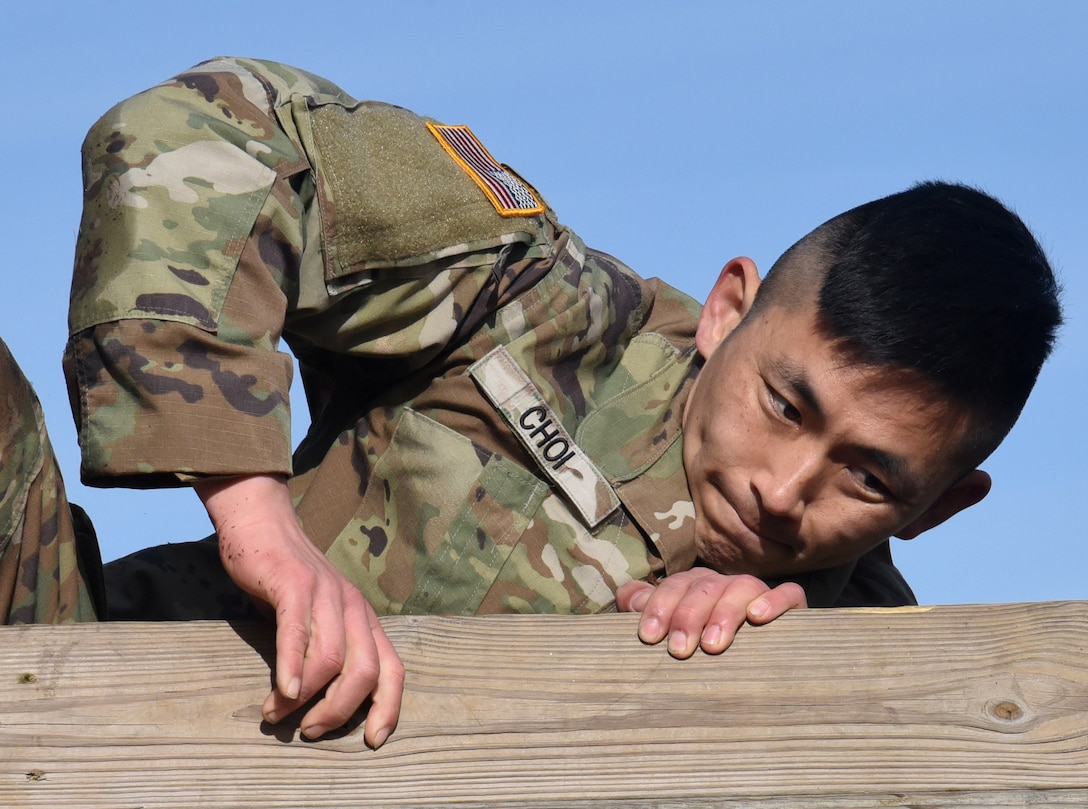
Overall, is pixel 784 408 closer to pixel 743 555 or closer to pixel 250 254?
pixel 743 555

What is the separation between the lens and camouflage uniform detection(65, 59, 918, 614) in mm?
1769

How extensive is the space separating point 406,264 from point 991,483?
1445 millimetres

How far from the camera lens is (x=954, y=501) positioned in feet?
9.18

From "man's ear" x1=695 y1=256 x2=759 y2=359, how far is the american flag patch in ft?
1.67

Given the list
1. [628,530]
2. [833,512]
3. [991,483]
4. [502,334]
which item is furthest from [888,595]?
[502,334]

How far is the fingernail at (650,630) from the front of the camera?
1.66m

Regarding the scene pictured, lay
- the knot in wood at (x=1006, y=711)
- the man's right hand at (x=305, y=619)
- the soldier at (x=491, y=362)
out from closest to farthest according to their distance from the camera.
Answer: the man's right hand at (x=305, y=619) → the knot in wood at (x=1006, y=711) → the soldier at (x=491, y=362)

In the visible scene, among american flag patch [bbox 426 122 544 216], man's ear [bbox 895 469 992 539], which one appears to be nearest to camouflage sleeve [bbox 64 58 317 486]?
american flag patch [bbox 426 122 544 216]

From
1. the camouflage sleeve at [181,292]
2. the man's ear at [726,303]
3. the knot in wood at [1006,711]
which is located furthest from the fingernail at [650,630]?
the man's ear at [726,303]

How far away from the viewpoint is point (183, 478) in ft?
5.62

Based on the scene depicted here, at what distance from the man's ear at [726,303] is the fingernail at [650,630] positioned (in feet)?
3.75

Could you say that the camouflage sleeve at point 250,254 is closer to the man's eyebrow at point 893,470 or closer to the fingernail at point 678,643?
the fingernail at point 678,643

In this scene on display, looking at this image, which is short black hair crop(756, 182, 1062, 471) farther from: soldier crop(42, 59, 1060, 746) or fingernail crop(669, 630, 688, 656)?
fingernail crop(669, 630, 688, 656)

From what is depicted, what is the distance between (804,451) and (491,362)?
612mm
